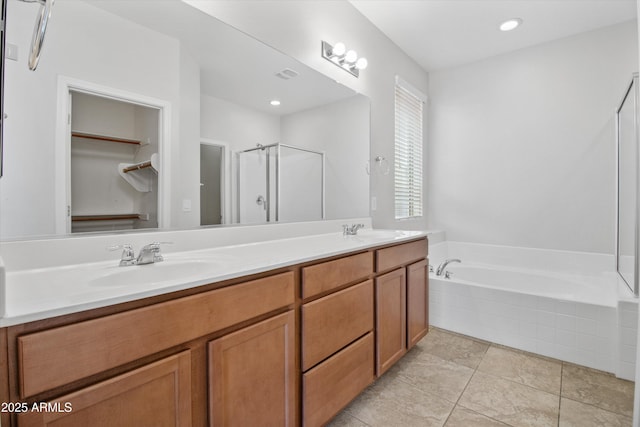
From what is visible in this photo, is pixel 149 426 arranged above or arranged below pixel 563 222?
below

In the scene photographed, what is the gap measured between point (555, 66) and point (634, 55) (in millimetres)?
516

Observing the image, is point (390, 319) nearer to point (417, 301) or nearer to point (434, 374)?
point (417, 301)

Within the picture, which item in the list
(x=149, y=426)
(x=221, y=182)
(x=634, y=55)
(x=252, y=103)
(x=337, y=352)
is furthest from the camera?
(x=634, y=55)

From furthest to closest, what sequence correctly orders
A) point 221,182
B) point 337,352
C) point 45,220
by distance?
point 221,182 → point 337,352 → point 45,220

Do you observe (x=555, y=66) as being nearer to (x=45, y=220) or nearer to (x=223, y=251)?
(x=223, y=251)

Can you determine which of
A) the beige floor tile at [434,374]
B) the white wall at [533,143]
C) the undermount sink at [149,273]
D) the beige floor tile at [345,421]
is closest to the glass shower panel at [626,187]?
the white wall at [533,143]

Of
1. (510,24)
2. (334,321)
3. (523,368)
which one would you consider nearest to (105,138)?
(334,321)

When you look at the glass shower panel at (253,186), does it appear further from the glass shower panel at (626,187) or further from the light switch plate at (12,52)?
the glass shower panel at (626,187)

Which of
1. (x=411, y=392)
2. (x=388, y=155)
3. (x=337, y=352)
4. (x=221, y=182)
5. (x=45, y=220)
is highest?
(x=388, y=155)

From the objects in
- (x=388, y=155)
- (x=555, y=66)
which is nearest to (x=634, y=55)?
(x=555, y=66)

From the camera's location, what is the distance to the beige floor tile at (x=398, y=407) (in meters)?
1.48

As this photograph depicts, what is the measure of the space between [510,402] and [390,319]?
2.44 feet

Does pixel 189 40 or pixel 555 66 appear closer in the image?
pixel 189 40

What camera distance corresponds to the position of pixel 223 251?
54.7 inches
